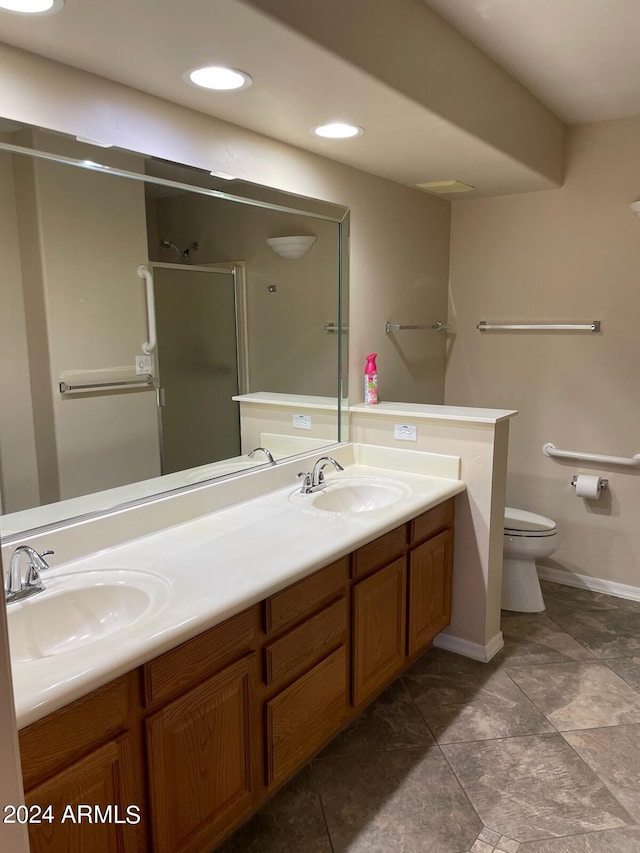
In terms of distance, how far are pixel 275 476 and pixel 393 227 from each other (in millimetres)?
1407

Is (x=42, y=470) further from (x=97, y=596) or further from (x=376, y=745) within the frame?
(x=376, y=745)

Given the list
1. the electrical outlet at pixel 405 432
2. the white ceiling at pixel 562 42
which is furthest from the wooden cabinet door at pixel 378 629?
the white ceiling at pixel 562 42

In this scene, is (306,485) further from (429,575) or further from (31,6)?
(31,6)

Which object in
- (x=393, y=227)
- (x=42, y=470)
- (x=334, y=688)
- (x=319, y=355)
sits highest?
(x=393, y=227)

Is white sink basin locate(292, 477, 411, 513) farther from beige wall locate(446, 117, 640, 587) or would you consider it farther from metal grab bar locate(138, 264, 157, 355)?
beige wall locate(446, 117, 640, 587)

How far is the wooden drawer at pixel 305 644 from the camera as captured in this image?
65.6 inches

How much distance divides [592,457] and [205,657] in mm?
2520

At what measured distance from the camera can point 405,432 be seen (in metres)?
2.69

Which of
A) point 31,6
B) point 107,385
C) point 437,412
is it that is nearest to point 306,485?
point 437,412

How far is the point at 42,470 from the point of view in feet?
5.62

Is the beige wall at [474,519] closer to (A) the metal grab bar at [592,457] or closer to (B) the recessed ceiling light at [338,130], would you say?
(A) the metal grab bar at [592,457]

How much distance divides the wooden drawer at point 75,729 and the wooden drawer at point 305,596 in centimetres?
43

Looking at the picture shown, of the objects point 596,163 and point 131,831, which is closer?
point 131,831

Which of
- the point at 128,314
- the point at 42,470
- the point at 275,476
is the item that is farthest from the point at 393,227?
the point at 42,470
